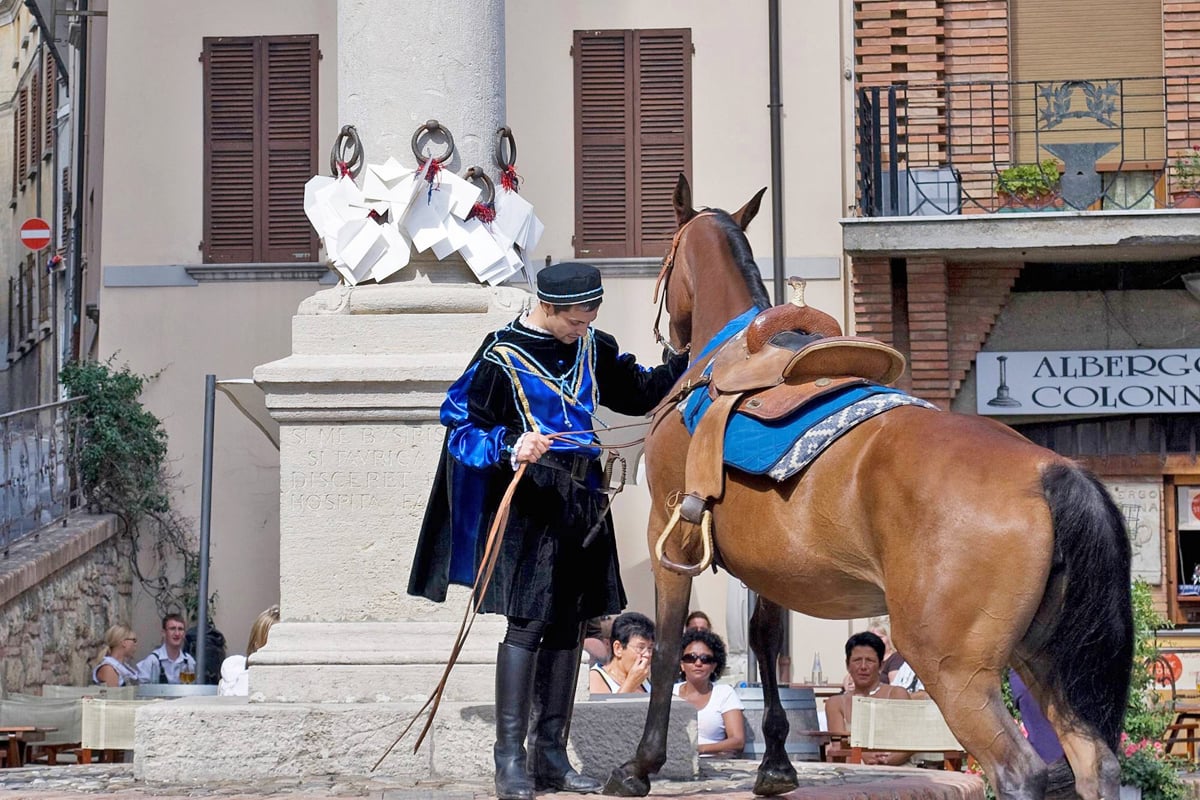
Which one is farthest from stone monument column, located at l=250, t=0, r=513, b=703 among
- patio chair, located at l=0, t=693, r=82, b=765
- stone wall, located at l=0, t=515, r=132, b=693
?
stone wall, located at l=0, t=515, r=132, b=693

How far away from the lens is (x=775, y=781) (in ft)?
20.6

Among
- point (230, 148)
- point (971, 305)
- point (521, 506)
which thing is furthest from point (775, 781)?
point (230, 148)

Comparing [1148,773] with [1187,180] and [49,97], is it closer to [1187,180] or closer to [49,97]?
[1187,180]

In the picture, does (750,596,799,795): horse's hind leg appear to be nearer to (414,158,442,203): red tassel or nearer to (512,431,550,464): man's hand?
(512,431,550,464): man's hand

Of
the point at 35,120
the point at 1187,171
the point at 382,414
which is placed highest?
the point at 35,120

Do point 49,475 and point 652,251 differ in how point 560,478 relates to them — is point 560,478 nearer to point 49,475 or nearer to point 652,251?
point 49,475

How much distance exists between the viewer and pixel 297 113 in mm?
18219

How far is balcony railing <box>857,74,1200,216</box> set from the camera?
17.0 metres

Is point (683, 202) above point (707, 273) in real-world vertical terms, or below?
above

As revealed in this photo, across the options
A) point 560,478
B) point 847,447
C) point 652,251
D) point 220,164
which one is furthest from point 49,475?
point 847,447

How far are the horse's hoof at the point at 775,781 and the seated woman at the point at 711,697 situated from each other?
7.83 feet

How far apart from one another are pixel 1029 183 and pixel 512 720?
39.3ft

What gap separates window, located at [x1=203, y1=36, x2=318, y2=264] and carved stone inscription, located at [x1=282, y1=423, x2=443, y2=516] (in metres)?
10.9

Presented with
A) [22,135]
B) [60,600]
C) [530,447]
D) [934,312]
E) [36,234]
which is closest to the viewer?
[530,447]
